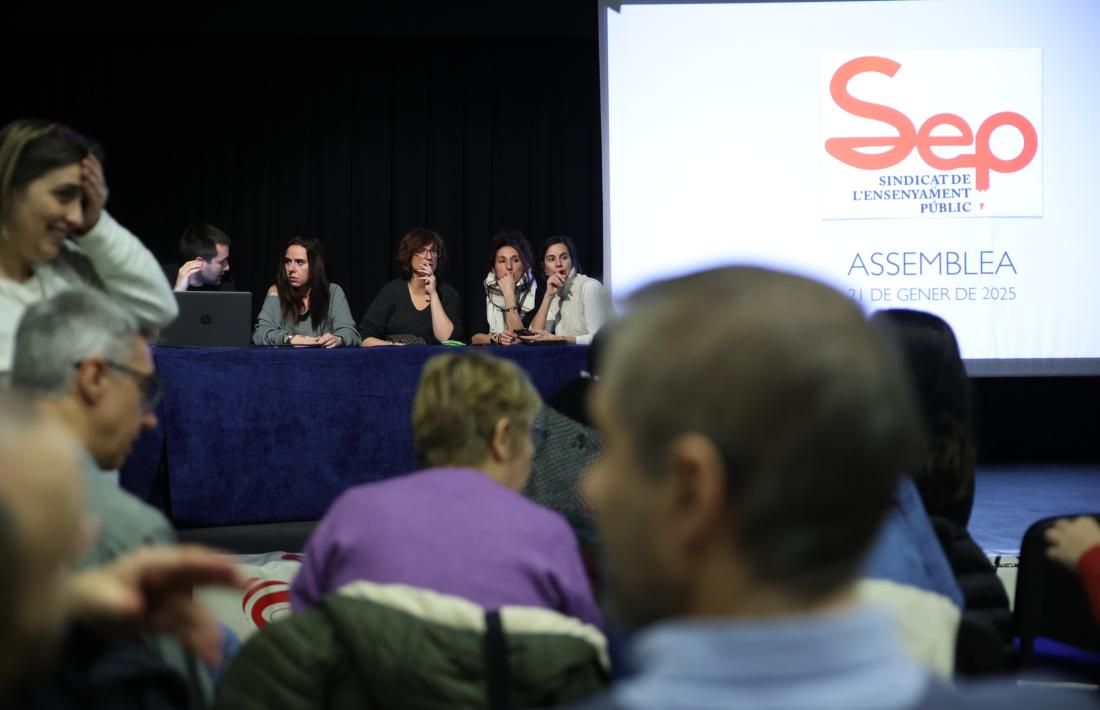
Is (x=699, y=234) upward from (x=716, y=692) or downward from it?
upward

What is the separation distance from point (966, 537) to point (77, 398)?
138cm

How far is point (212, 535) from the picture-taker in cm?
344

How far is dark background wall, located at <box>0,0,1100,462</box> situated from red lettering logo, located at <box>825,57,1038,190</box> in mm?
3031

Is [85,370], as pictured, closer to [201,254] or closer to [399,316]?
[201,254]

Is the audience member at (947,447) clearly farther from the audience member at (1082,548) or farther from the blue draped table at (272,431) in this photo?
the blue draped table at (272,431)

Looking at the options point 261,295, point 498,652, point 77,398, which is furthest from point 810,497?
point 261,295

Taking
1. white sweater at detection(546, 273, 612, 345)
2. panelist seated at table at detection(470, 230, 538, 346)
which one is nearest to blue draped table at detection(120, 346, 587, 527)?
white sweater at detection(546, 273, 612, 345)

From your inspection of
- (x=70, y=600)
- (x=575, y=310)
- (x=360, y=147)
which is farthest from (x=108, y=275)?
(x=360, y=147)

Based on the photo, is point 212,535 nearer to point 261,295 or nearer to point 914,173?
point 914,173

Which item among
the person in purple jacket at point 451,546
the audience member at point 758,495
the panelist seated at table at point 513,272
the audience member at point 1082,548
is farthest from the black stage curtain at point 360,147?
the audience member at point 758,495

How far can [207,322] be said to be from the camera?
375 centimetres

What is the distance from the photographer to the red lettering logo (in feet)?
16.3

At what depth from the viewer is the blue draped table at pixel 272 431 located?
345 centimetres

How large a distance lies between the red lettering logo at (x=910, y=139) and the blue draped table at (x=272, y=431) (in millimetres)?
2157
